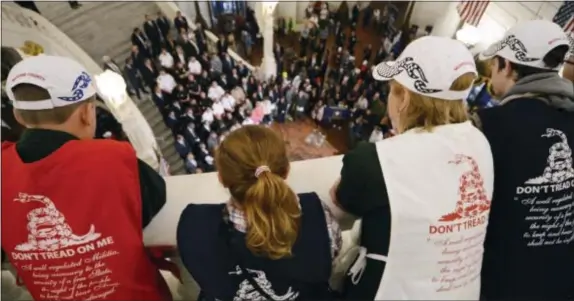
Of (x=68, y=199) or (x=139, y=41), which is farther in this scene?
(x=139, y=41)

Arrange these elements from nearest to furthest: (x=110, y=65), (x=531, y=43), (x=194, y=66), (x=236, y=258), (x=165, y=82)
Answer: (x=236, y=258) → (x=531, y=43) → (x=165, y=82) → (x=110, y=65) → (x=194, y=66)

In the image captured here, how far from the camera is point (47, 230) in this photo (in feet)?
5.34

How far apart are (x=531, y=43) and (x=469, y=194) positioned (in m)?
1.15

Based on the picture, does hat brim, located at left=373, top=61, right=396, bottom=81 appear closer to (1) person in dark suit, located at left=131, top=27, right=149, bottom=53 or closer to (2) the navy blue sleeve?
(2) the navy blue sleeve

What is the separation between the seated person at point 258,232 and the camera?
1.50 m

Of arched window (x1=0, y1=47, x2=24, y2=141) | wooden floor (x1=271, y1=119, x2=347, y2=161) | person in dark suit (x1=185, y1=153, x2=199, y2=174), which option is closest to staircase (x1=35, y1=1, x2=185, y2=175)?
person in dark suit (x1=185, y1=153, x2=199, y2=174)

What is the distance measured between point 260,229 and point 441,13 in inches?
589

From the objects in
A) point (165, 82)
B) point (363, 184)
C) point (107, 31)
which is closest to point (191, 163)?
point (165, 82)

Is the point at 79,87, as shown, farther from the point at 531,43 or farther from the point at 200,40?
the point at 200,40

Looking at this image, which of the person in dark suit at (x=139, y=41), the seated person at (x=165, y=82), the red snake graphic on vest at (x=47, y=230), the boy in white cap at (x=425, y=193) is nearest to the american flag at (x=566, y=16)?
the boy in white cap at (x=425, y=193)

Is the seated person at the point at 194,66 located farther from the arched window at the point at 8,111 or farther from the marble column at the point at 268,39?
the arched window at the point at 8,111

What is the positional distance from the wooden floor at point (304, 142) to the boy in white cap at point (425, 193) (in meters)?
9.13

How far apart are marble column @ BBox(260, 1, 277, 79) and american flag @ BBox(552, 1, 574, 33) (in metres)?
6.49

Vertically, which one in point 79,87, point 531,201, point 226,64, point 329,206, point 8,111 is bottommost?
point 226,64
